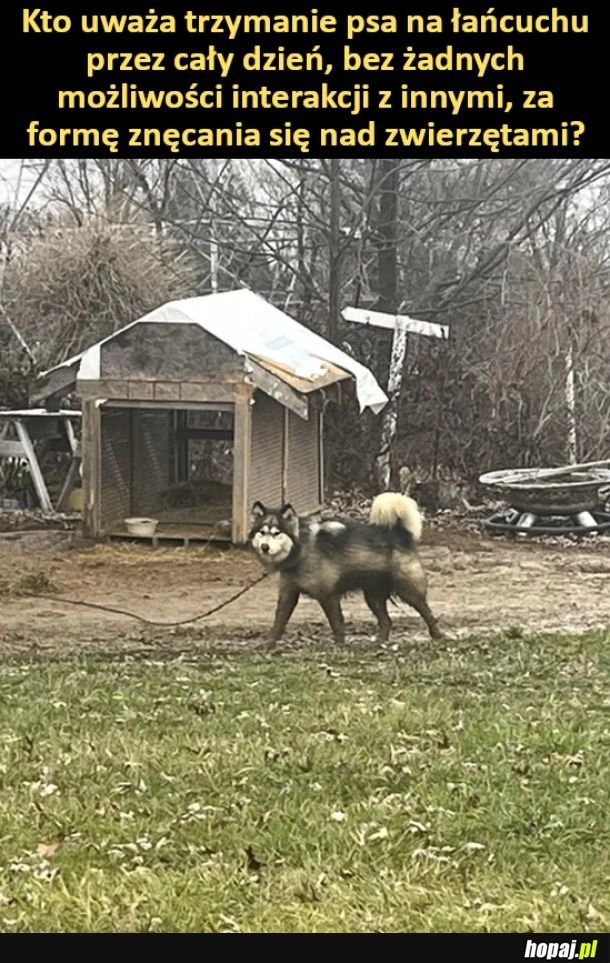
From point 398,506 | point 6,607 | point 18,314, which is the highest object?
point 18,314

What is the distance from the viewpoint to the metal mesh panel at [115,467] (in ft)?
55.0

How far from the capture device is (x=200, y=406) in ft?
51.2

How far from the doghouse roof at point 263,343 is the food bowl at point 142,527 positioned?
1.86 m

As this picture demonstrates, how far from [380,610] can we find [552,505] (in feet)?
23.5

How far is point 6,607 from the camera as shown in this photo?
40.7ft

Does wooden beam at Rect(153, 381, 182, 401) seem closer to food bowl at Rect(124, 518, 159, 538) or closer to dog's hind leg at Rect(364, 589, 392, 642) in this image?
food bowl at Rect(124, 518, 159, 538)

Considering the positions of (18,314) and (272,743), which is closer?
(272,743)

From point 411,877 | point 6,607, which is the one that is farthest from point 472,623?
point 411,877

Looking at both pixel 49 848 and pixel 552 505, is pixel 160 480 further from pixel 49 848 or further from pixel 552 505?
pixel 49 848

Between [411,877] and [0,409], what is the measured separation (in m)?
17.0

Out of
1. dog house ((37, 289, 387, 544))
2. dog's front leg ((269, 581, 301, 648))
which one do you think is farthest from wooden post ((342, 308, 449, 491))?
dog's front leg ((269, 581, 301, 648))

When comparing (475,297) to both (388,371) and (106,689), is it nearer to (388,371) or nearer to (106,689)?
(388,371)

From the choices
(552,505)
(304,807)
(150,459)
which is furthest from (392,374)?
(304,807)
